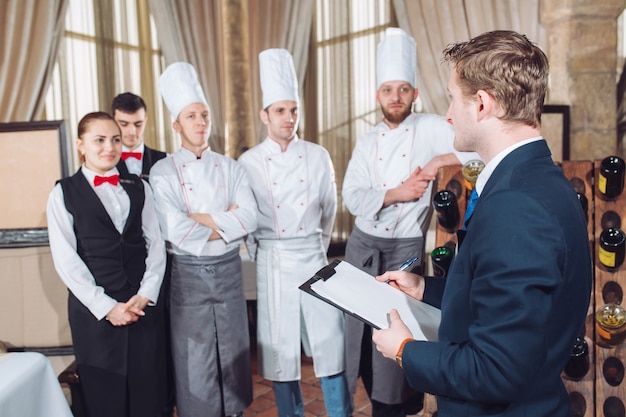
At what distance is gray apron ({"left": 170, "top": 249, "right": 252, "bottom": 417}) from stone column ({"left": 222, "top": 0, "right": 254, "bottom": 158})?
272 cm

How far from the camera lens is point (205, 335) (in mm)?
2416

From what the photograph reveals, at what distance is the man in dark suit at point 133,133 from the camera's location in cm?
300

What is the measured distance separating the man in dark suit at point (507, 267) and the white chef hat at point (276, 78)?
165 centimetres

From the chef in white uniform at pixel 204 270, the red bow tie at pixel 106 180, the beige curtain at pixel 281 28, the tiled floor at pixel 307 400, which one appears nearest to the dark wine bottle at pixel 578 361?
the tiled floor at pixel 307 400

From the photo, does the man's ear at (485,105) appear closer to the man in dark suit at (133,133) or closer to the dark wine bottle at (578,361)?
the dark wine bottle at (578,361)

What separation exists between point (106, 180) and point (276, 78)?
922mm

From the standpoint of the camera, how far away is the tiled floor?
Result: 9.45ft

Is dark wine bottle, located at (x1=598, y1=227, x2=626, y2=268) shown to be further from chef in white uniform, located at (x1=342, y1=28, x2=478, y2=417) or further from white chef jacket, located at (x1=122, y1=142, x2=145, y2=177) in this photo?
white chef jacket, located at (x1=122, y1=142, x2=145, y2=177)

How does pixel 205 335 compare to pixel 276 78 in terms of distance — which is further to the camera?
pixel 276 78

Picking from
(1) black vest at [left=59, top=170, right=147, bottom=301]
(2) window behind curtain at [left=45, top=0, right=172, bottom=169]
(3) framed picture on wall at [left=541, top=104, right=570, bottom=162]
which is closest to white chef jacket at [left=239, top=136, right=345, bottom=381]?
(1) black vest at [left=59, top=170, right=147, bottom=301]

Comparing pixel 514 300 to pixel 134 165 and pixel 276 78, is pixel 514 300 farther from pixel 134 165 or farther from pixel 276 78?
pixel 134 165

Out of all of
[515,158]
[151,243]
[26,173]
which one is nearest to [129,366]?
[151,243]

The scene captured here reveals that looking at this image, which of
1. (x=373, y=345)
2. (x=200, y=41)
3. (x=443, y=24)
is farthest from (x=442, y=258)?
(x=200, y=41)

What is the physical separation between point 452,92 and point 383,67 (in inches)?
63.2
